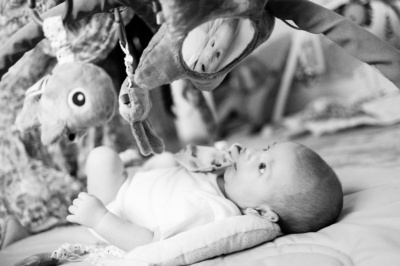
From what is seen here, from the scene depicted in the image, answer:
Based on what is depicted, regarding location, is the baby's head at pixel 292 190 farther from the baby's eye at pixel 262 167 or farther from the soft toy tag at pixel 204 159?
the soft toy tag at pixel 204 159

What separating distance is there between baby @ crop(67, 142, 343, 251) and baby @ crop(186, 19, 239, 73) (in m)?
0.19

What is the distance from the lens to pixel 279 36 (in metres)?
1.78

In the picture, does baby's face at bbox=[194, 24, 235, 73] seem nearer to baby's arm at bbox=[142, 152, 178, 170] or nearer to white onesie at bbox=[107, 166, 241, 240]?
white onesie at bbox=[107, 166, 241, 240]

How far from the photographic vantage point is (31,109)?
3.31 feet

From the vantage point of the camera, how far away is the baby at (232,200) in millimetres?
864

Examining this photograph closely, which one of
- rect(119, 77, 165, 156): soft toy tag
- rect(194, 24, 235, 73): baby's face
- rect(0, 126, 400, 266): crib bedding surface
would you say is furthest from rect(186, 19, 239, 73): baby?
rect(0, 126, 400, 266): crib bedding surface

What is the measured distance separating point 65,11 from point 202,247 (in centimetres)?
45

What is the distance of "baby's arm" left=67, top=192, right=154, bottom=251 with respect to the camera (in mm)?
872

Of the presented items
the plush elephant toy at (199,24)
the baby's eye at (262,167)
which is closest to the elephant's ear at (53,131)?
the plush elephant toy at (199,24)

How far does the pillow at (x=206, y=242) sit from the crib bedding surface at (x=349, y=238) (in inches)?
0.6

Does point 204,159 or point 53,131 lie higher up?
point 53,131

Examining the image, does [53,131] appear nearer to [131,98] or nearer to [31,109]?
[31,109]

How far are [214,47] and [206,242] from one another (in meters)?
0.33

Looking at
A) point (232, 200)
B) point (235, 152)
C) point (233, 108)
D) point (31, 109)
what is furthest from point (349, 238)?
point (233, 108)
